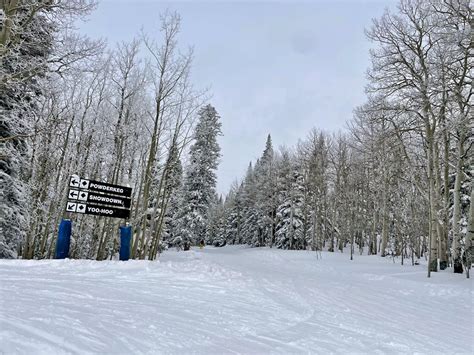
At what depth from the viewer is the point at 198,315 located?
15.0ft

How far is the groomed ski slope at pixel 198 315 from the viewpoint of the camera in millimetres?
3189

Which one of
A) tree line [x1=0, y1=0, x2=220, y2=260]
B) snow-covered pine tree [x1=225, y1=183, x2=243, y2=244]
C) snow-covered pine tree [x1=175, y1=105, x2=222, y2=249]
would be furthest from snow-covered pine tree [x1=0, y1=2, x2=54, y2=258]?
snow-covered pine tree [x1=225, y1=183, x2=243, y2=244]

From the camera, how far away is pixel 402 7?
14.5 metres

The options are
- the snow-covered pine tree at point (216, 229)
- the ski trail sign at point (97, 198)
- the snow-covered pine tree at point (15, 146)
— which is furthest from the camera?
the snow-covered pine tree at point (216, 229)

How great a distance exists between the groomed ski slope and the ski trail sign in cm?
225

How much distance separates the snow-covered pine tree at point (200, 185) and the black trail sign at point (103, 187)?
18589 millimetres

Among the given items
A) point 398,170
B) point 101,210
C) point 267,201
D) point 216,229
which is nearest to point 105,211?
point 101,210

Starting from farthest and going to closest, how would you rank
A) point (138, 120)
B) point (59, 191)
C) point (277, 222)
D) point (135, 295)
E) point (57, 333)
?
1. point (277, 222)
2. point (138, 120)
3. point (59, 191)
4. point (135, 295)
5. point (57, 333)

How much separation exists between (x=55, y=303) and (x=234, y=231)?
4949cm

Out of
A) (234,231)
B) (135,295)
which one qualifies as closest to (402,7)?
(135,295)

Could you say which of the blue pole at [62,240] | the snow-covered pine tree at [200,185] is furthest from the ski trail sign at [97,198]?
the snow-covered pine tree at [200,185]

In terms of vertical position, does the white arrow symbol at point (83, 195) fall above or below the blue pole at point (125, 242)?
above

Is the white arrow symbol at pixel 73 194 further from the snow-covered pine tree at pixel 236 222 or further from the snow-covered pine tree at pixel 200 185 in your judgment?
the snow-covered pine tree at pixel 236 222

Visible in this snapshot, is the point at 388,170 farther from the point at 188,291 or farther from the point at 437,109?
the point at 188,291
